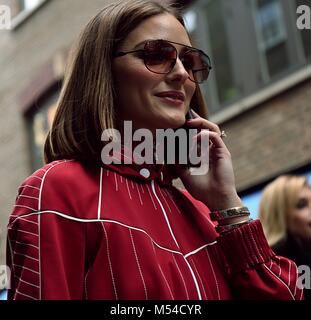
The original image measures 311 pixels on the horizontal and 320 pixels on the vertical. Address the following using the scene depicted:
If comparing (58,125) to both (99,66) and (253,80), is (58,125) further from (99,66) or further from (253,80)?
(253,80)

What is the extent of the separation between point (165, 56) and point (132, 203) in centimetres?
43

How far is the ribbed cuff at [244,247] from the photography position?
1819mm

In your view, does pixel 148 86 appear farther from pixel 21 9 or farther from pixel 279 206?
pixel 21 9

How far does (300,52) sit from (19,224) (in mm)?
5957

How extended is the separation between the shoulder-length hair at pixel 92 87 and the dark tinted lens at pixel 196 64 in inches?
5.9

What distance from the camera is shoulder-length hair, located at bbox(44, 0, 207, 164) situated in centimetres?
185

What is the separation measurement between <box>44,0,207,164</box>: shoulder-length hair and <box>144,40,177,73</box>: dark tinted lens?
0.10 m

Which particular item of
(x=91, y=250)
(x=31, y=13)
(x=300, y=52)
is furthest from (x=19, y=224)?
(x=31, y=13)

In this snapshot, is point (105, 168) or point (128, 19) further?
point (128, 19)

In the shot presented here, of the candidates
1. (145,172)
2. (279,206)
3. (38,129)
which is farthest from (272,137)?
(145,172)

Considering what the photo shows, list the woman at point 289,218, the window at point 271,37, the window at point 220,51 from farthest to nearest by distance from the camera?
the window at point 220,51, the window at point 271,37, the woman at point 289,218

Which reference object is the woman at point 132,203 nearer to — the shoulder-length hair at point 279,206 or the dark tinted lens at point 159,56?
the dark tinted lens at point 159,56

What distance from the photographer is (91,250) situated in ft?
5.39

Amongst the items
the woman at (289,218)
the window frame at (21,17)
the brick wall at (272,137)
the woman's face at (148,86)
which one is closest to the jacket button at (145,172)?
the woman's face at (148,86)
